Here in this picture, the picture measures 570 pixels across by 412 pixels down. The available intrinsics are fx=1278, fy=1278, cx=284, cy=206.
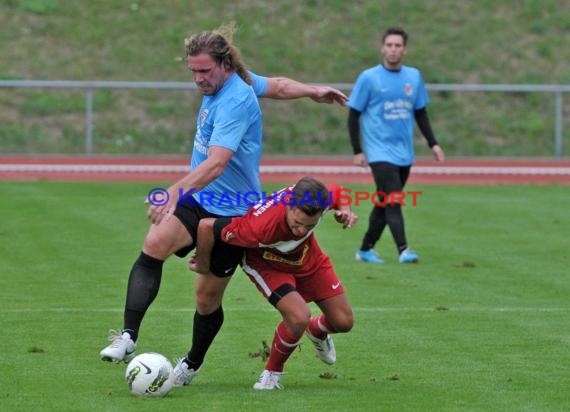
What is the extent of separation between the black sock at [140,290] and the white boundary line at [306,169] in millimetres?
15353

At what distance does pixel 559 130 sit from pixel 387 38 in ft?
40.2

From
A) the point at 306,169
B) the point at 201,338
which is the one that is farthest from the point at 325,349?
the point at 306,169

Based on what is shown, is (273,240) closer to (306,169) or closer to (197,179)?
(197,179)

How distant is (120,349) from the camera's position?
6.73m

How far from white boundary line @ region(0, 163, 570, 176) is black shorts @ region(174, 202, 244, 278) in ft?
49.9

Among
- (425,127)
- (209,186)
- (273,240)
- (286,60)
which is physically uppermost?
(209,186)

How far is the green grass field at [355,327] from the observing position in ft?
22.2

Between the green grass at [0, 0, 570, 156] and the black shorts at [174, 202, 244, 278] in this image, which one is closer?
the black shorts at [174, 202, 244, 278]

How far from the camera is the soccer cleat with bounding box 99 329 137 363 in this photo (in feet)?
21.9

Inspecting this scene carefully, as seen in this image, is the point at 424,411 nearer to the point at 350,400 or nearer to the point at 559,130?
the point at 350,400

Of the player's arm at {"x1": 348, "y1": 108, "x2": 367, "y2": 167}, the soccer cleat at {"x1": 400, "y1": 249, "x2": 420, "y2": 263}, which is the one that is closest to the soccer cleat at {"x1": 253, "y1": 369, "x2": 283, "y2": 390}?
the soccer cleat at {"x1": 400, "y1": 249, "x2": 420, "y2": 263}

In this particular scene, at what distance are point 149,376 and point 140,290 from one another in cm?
53

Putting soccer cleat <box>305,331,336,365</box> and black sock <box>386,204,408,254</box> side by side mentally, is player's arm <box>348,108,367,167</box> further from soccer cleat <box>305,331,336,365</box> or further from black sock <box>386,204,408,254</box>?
soccer cleat <box>305,331,336,365</box>

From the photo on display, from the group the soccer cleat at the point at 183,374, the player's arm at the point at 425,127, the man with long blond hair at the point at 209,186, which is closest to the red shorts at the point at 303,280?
the man with long blond hair at the point at 209,186
